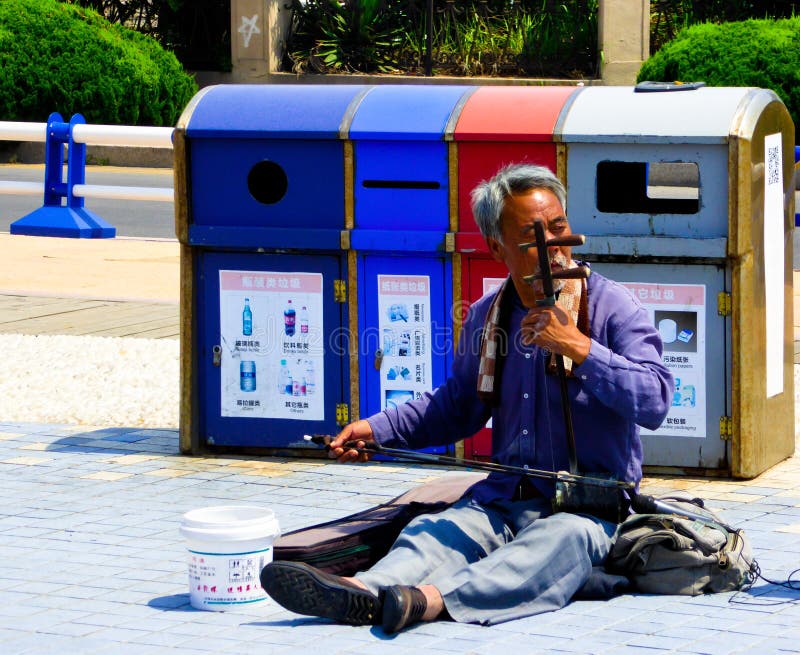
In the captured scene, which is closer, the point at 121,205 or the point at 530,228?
the point at 530,228

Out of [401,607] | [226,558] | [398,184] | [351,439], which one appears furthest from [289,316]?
[401,607]

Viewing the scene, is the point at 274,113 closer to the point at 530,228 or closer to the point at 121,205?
the point at 530,228

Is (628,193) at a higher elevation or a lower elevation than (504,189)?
higher

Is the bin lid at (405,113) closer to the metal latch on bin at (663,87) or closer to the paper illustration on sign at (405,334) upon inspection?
the paper illustration on sign at (405,334)

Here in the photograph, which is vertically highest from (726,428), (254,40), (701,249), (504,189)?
(254,40)

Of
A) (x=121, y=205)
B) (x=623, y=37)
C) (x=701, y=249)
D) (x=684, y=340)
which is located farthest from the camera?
(x=623, y=37)

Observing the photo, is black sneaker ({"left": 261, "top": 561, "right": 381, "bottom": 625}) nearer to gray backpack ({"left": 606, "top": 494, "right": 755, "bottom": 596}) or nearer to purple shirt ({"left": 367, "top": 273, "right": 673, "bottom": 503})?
purple shirt ({"left": 367, "top": 273, "right": 673, "bottom": 503})

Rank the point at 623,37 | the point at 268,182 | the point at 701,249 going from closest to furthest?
the point at 701,249 → the point at 268,182 → the point at 623,37

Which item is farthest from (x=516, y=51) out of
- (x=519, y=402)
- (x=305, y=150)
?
(x=519, y=402)

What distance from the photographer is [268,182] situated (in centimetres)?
698

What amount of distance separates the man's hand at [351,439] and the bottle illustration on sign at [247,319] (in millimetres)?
2210

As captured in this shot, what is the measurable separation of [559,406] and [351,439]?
621 millimetres

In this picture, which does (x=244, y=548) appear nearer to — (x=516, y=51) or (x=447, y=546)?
(x=447, y=546)

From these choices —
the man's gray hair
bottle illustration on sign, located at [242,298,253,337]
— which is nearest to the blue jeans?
the man's gray hair
